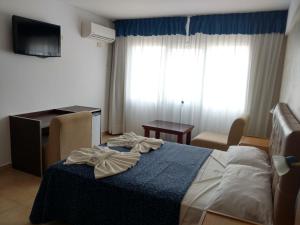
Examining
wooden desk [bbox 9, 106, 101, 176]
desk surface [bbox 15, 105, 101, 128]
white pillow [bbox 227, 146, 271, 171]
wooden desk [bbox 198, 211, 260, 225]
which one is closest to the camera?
wooden desk [bbox 198, 211, 260, 225]

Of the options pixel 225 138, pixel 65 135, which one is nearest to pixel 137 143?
pixel 65 135

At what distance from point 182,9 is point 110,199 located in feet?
10.2

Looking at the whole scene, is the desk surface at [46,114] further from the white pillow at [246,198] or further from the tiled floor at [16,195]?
the white pillow at [246,198]

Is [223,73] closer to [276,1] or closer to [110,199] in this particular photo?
[276,1]

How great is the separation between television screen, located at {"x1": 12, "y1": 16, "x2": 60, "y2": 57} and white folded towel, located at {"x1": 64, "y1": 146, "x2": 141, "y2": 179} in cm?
173

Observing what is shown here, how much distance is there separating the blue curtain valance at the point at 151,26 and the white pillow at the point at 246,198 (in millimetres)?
3127

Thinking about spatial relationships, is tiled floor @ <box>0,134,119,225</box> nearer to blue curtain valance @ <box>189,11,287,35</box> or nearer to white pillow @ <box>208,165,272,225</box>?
white pillow @ <box>208,165,272,225</box>

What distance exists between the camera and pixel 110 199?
1.81 metres

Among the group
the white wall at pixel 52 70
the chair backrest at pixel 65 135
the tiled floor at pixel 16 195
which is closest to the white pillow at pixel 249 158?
the tiled floor at pixel 16 195

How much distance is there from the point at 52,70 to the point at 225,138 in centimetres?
291

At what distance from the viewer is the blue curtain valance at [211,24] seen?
3629 mm

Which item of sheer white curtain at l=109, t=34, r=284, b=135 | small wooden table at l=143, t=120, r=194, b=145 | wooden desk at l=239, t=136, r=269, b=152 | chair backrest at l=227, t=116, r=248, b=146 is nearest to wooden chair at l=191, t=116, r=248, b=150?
chair backrest at l=227, t=116, r=248, b=146

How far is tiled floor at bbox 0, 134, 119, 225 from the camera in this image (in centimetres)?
220

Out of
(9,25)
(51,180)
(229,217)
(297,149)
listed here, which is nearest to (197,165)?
(229,217)
